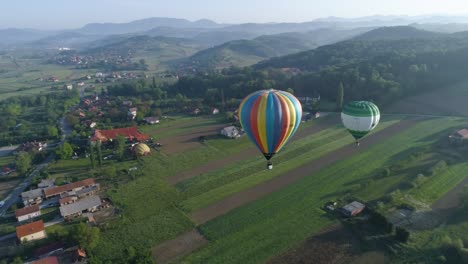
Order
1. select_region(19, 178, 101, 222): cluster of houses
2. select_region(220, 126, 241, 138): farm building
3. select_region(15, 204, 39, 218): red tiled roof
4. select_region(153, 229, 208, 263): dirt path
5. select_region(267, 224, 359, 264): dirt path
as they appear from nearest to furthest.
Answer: select_region(267, 224, 359, 264): dirt path → select_region(153, 229, 208, 263): dirt path → select_region(15, 204, 39, 218): red tiled roof → select_region(19, 178, 101, 222): cluster of houses → select_region(220, 126, 241, 138): farm building

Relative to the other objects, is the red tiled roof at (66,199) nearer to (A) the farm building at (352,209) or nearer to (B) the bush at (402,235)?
(A) the farm building at (352,209)

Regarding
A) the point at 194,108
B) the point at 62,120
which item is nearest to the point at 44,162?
the point at 62,120

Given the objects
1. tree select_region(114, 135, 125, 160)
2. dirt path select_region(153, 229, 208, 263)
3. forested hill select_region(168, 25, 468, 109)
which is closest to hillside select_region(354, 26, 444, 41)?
forested hill select_region(168, 25, 468, 109)

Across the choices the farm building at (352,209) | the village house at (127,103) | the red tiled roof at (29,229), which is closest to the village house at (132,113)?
the village house at (127,103)

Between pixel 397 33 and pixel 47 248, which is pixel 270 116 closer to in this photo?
pixel 47 248

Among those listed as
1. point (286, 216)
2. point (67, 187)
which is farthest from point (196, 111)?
point (286, 216)

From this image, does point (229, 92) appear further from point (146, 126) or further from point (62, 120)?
point (62, 120)

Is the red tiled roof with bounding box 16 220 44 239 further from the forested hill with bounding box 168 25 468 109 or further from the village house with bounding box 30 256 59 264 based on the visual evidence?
the forested hill with bounding box 168 25 468 109
